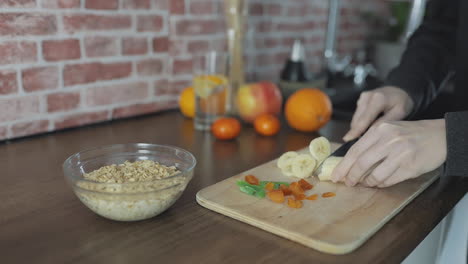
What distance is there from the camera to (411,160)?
785mm

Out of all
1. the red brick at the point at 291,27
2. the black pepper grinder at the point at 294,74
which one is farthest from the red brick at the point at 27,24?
the red brick at the point at 291,27

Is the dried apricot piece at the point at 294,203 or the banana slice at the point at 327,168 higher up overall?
the banana slice at the point at 327,168

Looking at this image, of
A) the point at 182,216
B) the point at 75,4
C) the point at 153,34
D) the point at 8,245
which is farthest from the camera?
the point at 153,34

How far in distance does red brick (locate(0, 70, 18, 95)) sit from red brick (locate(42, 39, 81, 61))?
0.10m

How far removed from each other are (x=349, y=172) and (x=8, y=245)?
1.92ft

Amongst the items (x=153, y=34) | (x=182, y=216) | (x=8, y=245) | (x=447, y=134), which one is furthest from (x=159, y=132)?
(x=447, y=134)

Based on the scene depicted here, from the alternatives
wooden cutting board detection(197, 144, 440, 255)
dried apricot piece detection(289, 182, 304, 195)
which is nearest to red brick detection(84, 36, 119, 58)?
wooden cutting board detection(197, 144, 440, 255)

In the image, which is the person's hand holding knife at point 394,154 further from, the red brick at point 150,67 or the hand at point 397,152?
the red brick at point 150,67

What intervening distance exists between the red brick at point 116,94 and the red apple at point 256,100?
31 centimetres

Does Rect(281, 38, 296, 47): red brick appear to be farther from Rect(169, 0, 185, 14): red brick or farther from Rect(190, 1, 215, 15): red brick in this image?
Rect(169, 0, 185, 14): red brick

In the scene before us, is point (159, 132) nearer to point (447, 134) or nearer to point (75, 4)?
point (75, 4)

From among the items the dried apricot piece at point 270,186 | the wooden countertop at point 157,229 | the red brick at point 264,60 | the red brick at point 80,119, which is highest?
the red brick at point 264,60

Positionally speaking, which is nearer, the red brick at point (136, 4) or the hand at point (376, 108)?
the hand at point (376, 108)

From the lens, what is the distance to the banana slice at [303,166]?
0.90 metres
